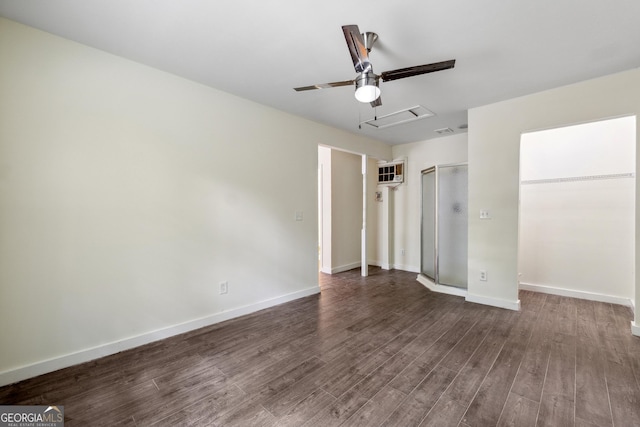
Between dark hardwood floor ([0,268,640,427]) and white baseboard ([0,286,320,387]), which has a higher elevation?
white baseboard ([0,286,320,387])

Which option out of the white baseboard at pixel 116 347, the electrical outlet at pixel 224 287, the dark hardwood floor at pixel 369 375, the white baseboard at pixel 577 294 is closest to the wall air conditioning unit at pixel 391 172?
the white baseboard at pixel 577 294

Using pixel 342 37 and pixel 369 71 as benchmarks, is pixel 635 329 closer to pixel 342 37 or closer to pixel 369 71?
pixel 369 71

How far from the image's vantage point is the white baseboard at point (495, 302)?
3.15 m

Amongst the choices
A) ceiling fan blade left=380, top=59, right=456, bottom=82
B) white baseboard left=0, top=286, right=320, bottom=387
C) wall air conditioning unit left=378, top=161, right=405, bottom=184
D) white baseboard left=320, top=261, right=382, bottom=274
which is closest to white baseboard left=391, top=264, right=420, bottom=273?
white baseboard left=320, top=261, right=382, bottom=274

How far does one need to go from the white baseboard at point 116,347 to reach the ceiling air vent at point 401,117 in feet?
9.95

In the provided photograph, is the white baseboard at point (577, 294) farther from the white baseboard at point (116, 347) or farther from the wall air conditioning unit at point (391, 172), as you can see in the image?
the white baseboard at point (116, 347)

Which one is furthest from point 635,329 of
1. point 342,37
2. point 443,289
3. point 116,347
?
point 116,347

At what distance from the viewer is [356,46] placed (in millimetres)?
1656

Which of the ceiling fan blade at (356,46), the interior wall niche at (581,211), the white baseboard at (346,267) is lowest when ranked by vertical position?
the white baseboard at (346,267)

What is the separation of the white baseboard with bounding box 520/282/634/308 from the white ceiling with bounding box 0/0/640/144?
2.85 meters

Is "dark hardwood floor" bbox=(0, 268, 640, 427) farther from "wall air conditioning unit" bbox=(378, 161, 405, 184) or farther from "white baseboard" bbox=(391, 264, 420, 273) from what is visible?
"wall air conditioning unit" bbox=(378, 161, 405, 184)

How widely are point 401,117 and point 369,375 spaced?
10.8ft

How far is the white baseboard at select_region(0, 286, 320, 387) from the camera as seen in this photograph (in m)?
1.86

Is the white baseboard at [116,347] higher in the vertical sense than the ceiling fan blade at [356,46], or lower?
lower
